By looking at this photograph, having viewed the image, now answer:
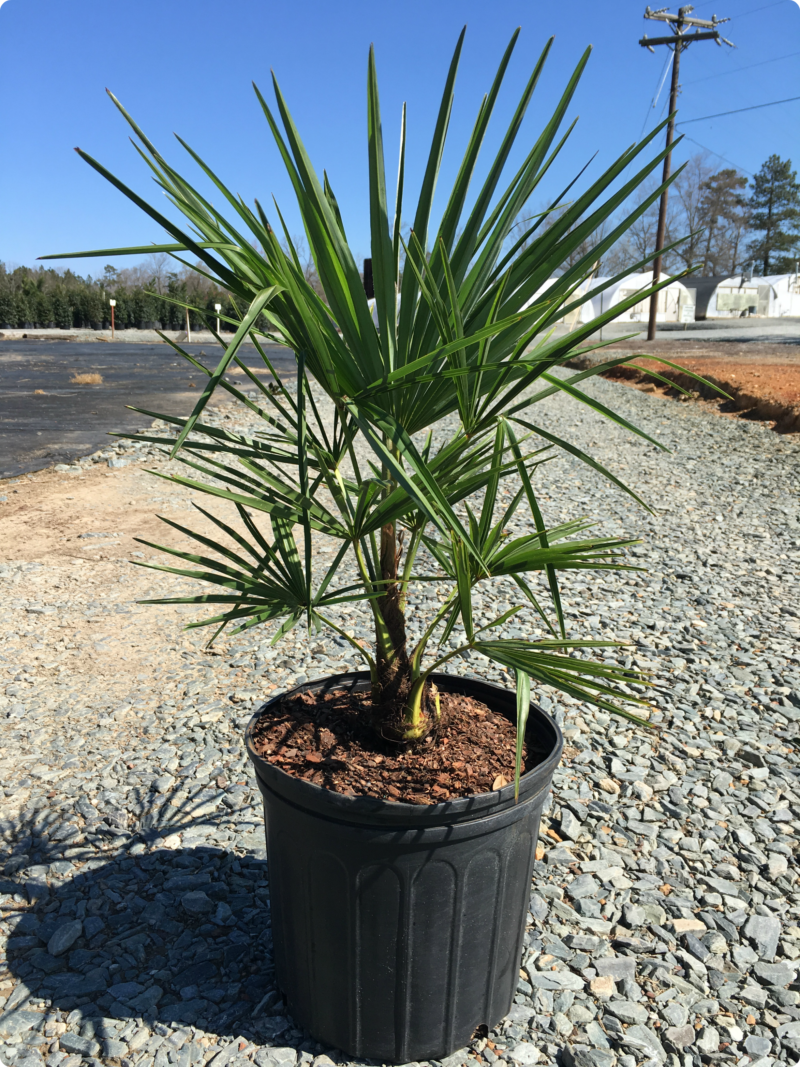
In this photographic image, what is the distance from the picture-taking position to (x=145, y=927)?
6.44ft

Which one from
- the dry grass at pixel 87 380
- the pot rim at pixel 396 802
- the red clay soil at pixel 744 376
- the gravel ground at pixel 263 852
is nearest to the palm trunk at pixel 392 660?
the pot rim at pixel 396 802

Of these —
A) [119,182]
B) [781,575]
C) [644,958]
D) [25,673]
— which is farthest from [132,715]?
[781,575]

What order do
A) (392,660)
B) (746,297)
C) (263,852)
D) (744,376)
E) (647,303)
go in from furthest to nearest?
(746,297), (647,303), (744,376), (263,852), (392,660)

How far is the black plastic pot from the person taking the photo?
4.66 ft

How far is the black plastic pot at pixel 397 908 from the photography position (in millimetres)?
1419

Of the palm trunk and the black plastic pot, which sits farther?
the palm trunk

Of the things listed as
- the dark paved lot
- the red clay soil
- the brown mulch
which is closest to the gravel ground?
the brown mulch

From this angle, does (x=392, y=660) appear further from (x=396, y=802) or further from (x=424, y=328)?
(x=424, y=328)

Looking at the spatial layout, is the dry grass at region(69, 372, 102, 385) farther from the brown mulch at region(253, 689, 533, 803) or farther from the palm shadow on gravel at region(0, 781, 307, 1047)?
the brown mulch at region(253, 689, 533, 803)

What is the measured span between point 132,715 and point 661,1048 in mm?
2131

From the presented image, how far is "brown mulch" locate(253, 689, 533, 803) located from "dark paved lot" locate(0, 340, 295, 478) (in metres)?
6.68

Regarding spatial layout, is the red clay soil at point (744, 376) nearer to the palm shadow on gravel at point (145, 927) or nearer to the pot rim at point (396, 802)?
the pot rim at point (396, 802)

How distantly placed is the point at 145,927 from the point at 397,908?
0.87m

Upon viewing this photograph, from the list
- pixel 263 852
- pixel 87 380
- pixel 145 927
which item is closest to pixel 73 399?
pixel 87 380
